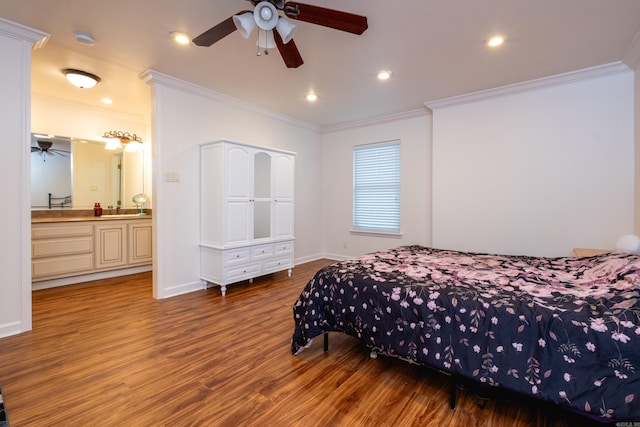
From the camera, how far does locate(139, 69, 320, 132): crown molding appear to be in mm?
3299

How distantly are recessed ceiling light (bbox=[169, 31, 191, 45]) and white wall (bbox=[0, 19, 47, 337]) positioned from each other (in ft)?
3.51

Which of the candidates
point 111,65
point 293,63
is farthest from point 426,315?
point 111,65

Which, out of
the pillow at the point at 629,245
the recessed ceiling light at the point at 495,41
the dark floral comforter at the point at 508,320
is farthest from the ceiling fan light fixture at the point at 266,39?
the pillow at the point at 629,245

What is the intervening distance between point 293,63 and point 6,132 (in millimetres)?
2399

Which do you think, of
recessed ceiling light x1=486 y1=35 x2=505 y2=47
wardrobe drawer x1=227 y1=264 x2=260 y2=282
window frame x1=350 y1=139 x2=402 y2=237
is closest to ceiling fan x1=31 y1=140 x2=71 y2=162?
wardrobe drawer x1=227 y1=264 x2=260 y2=282

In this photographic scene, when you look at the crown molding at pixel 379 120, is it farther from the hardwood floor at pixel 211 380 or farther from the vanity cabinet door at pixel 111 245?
the vanity cabinet door at pixel 111 245

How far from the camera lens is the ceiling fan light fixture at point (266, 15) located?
174 cm

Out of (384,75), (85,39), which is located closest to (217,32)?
(85,39)

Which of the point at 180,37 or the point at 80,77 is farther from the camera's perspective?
the point at 80,77

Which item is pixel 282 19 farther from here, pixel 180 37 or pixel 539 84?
pixel 539 84

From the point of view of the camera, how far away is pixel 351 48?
2.71m

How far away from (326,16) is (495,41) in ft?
5.53

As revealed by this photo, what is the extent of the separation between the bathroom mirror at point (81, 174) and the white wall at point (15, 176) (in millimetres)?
2077

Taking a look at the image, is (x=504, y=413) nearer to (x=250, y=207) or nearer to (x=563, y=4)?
(x=563, y=4)
